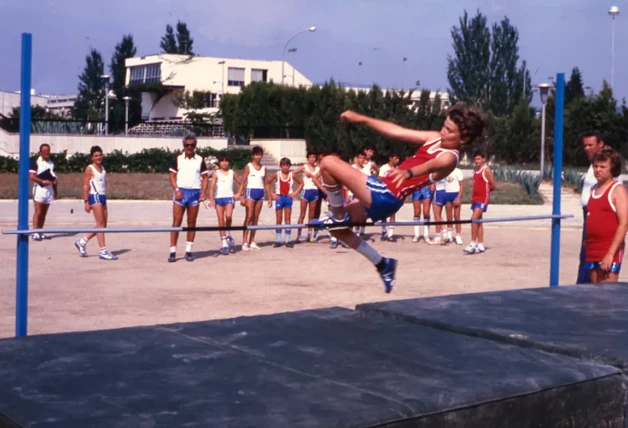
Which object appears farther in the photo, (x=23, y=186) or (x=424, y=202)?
(x=424, y=202)

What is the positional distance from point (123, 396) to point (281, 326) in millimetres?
1567

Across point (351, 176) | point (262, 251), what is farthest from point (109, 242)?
point (351, 176)

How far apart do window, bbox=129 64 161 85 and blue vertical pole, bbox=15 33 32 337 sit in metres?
64.9

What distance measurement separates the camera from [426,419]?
2904mm

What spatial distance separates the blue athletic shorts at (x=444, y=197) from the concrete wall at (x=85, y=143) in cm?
2152

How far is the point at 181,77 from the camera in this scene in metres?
69.3

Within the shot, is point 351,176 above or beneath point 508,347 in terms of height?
above

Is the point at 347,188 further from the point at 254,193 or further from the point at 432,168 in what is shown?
the point at 254,193

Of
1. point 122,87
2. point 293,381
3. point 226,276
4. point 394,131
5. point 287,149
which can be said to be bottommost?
point 226,276

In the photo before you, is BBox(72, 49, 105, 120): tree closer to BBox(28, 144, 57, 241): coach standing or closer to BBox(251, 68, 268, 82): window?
BBox(251, 68, 268, 82): window

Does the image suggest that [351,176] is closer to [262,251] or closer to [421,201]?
[262,251]

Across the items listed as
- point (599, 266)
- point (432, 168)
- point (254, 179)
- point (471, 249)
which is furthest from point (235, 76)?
point (432, 168)

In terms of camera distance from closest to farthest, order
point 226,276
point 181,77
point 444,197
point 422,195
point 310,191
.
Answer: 1. point 226,276
2. point 444,197
3. point 310,191
4. point 422,195
5. point 181,77

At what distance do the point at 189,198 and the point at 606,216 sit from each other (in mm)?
7140
